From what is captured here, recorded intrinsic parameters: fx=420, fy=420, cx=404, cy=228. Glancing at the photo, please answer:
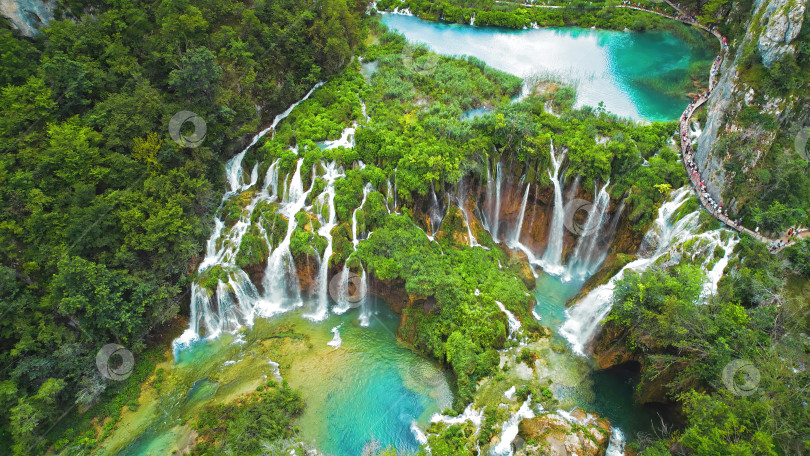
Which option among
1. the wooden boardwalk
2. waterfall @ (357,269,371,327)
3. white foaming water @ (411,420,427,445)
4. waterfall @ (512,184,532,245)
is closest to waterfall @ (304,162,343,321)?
waterfall @ (357,269,371,327)

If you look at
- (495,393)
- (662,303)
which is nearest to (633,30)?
(662,303)

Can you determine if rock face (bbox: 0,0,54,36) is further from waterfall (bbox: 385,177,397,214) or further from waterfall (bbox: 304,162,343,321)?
waterfall (bbox: 385,177,397,214)

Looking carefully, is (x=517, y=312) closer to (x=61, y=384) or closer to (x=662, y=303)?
(x=662, y=303)

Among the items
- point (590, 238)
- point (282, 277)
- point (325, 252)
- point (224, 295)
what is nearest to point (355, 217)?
point (325, 252)

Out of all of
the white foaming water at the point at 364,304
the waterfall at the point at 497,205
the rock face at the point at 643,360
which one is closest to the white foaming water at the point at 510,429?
the rock face at the point at 643,360

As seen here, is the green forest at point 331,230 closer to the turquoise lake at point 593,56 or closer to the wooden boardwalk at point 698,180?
the wooden boardwalk at point 698,180

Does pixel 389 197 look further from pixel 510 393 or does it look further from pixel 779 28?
pixel 779 28
